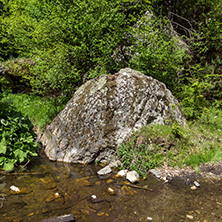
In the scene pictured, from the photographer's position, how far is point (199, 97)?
7883 millimetres

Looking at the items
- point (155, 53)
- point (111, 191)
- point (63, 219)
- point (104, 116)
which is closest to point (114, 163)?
point (111, 191)

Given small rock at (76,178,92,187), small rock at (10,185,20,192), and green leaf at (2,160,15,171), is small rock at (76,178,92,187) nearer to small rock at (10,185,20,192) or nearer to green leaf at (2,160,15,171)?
small rock at (10,185,20,192)

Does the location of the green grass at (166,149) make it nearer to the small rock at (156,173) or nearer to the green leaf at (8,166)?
the small rock at (156,173)

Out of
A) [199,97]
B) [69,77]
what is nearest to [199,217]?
[199,97]

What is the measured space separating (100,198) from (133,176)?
1.00 meters

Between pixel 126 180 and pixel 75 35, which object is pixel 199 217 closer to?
pixel 126 180

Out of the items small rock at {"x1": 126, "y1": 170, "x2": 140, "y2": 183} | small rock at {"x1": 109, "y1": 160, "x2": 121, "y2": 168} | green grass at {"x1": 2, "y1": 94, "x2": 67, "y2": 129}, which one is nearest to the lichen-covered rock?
small rock at {"x1": 109, "y1": 160, "x2": 121, "y2": 168}

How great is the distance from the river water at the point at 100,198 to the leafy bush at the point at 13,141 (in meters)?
0.33

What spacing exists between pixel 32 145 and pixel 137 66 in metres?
5.04

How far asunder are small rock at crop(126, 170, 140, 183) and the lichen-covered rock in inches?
37.6

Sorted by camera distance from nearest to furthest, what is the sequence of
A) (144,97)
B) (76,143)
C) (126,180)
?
(126,180), (76,143), (144,97)

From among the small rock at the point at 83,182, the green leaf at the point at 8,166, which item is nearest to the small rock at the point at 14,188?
the green leaf at the point at 8,166

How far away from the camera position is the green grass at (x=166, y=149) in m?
4.96

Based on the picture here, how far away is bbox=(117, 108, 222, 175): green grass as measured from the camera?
4.96 meters
